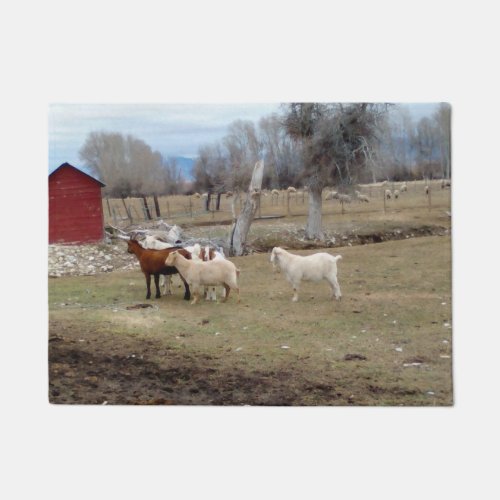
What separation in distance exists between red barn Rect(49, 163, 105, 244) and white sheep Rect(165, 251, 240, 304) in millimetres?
744

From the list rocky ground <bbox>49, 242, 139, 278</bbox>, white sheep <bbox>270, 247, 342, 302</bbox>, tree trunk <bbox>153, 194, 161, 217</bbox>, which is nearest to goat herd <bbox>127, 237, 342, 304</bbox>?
white sheep <bbox>270, 247, 342, 302</bbox>

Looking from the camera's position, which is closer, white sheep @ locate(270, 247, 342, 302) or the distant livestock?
white sheep @ locate(270, 247, 342, 302)

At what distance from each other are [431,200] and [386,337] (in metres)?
1.22

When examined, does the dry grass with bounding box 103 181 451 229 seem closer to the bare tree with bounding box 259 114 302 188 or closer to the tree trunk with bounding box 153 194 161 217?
the tree trunk with bounding box 153 194 161 217

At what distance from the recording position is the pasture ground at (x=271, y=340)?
6.20 meters

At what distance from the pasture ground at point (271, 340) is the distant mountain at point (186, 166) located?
3.05 ft

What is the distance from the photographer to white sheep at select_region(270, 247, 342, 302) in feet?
21.7

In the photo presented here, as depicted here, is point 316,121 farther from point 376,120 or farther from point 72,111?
point 72,111

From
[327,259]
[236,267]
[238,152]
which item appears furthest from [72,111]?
[327,259]

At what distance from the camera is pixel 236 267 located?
674cm

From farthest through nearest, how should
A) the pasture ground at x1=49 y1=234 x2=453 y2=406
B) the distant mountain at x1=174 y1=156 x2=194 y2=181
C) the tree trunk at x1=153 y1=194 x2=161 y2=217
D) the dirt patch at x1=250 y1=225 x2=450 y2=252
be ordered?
1. the tree trunk at x1=153 y1=194 x2=161 y2=217
2. the dirt patch at x1=250 y1=225 x2=450 y2=252
3. the distant mountain at x1=174 y1=156 x2=194 y2=181
4. the pasture ground at x1=49 y1=234 x2=453 y2=406

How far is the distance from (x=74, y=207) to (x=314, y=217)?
2091 millimetres

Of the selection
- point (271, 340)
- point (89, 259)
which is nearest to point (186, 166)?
point (89, 259)

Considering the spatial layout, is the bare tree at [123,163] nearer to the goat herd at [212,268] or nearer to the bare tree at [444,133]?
the goat herd at [212,268]
